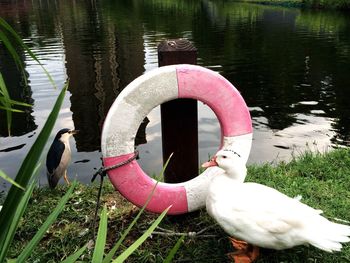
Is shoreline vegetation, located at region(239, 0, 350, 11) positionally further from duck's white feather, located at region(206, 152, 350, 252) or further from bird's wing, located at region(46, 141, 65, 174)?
duck's white feather, located at region(206, 152, 350, 252)

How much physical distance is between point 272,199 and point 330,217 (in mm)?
799

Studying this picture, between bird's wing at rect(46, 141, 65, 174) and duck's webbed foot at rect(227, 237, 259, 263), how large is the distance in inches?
84.4

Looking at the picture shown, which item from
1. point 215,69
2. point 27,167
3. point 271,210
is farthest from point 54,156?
point 215,69

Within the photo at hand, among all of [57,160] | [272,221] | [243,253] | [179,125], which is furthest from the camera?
[57,160]

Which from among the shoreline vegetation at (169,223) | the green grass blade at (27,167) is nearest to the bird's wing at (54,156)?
the shoreline vegetation at (169,223)

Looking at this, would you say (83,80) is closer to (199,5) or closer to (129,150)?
(129,150)

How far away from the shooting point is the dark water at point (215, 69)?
6.35 m

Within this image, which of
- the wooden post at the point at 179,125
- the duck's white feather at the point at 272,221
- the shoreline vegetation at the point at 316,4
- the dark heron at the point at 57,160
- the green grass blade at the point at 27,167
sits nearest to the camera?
the green grass blade at the point at 27,167

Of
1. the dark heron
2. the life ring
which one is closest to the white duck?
the life ring

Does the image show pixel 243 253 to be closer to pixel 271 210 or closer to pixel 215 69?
pixel 271 210

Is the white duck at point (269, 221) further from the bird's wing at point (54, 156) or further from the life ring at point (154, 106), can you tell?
the bird's wing at point (54, 156)

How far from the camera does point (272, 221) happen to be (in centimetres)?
210

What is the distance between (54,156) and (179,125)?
68.9 inches

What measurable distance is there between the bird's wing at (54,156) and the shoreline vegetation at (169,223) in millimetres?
350
